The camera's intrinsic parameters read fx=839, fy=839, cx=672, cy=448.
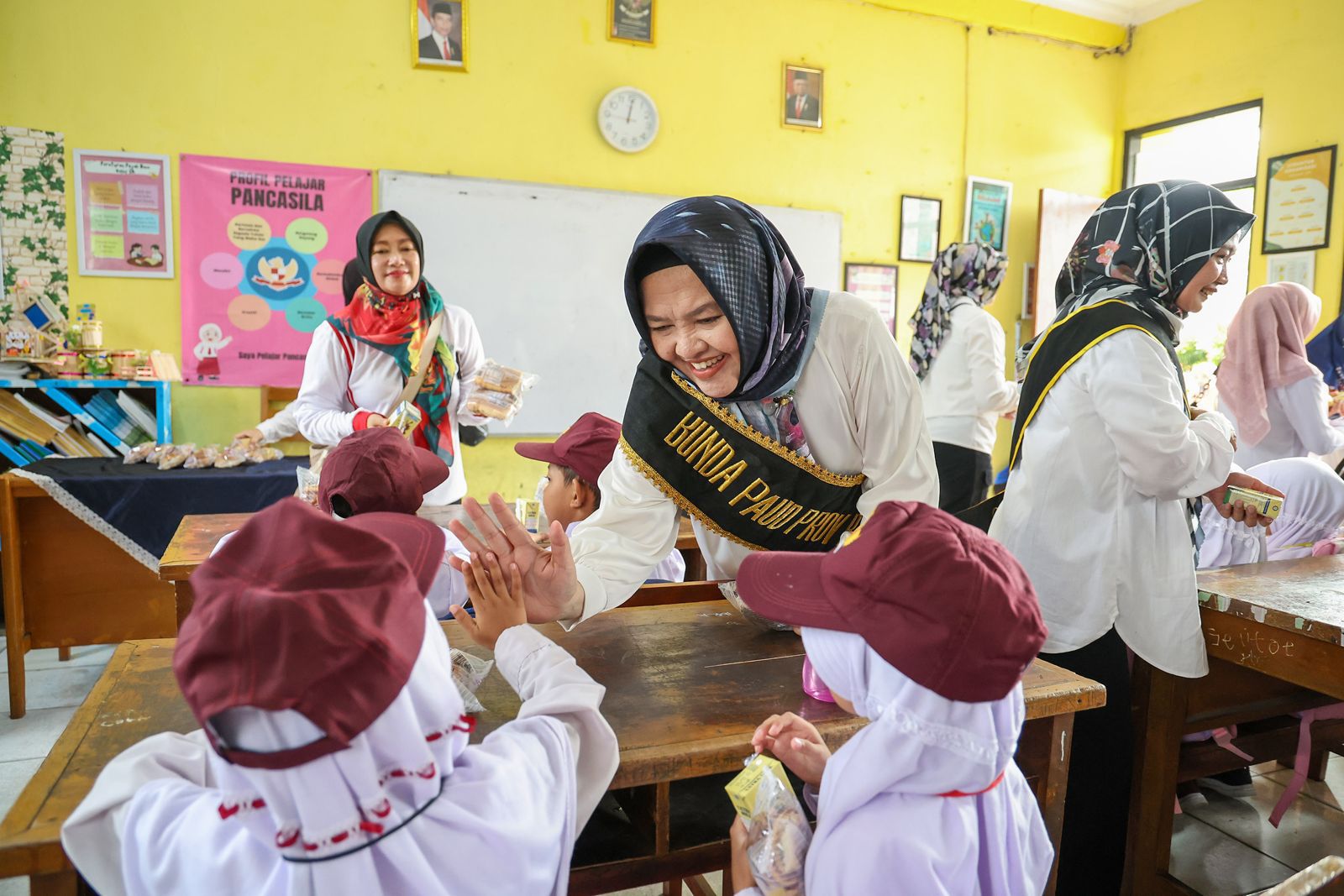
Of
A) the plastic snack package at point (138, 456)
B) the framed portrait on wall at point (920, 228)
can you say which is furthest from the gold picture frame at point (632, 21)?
the plastic snack package at point (138, 456)

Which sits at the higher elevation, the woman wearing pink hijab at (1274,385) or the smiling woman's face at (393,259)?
the smiling woman's face at (393,259)

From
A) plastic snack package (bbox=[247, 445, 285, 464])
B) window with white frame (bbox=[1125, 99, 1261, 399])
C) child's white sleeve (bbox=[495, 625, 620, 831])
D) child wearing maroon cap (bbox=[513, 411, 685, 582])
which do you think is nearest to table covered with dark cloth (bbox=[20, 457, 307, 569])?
plastic snack package (bbox=[247, 445, 285, 464])

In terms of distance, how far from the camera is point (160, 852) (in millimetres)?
776

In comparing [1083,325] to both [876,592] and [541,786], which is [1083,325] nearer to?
[876,592]

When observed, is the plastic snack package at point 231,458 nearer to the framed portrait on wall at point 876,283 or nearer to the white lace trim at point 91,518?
the white lace trim at point 91,518

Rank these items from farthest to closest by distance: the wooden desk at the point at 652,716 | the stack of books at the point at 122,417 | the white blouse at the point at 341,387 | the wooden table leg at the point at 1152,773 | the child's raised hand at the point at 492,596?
the stack of books at the point at 122,417 → the white blouse at the point at 341,387 → the wooden table leg at the point at 1152,773 → the child's raised hand at the point at 492,596 → the wooden desk at the point at 652,716

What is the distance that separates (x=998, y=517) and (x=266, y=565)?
5.55ft

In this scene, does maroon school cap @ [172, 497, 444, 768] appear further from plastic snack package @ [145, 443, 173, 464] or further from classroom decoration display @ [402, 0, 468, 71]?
classroom decoration display @ [402, 0, 468, 71]

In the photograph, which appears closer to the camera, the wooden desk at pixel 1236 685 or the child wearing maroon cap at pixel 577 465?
the wooden desk at pixel 1236 685

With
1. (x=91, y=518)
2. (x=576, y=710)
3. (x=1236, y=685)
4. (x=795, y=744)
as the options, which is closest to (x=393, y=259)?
(x=91, y=518)

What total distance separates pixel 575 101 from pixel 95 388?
2919 mm

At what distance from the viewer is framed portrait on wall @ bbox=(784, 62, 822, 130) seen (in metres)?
5.38

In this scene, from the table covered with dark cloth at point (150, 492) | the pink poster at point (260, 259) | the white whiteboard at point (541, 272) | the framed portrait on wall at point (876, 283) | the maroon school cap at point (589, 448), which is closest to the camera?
the maroon school cap at point (589, 448)

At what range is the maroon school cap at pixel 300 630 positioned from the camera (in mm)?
657
